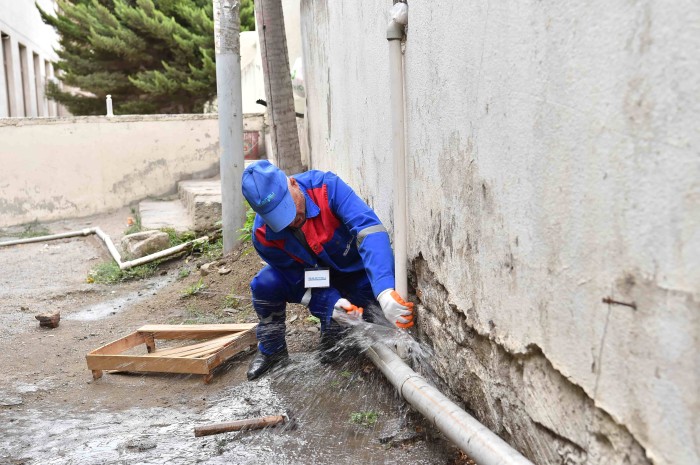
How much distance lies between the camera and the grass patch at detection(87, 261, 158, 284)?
7.17 m

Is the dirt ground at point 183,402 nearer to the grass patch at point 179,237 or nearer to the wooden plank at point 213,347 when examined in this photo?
the wooden plank at point 213,347

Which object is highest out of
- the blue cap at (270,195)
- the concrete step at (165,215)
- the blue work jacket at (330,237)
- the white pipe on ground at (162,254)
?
the blue cap at (270,195)

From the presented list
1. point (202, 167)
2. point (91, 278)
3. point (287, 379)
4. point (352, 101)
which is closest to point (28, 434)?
point (287, 379)

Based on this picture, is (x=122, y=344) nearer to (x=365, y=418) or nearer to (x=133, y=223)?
(x=365, y=418)

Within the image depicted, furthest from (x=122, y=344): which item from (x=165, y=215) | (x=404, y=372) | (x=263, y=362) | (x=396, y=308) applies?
(x=165, y=215)

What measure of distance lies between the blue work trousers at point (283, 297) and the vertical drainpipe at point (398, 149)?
509 mm

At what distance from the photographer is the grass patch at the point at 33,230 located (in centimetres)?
995

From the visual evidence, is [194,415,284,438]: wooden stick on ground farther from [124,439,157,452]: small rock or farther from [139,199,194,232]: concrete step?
[139,199,194,232]: concrete step

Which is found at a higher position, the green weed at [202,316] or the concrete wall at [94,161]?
the concrete wall at [94,161]

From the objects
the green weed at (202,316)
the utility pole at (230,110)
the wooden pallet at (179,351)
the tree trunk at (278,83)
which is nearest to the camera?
the wooden pallet at (179,351)

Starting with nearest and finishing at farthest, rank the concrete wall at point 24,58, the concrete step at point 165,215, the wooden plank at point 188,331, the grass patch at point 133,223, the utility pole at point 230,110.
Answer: the wooden plank at point 188,331 → the utility pole at point 230,110 → the concrete step at point 165,215 → the grass patch at point 133,223 → the concrete wall at point 24,58

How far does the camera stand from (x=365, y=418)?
3357 mm

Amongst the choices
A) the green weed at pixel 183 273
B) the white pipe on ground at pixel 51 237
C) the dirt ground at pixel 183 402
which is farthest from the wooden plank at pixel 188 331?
the white pipe on ground at pixel 51 237

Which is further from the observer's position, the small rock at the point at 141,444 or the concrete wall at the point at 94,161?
the concrete wall at the point at 94,161
